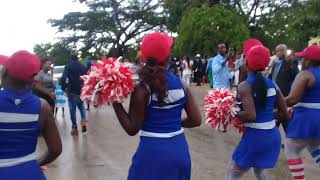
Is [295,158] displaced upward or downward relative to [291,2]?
downward

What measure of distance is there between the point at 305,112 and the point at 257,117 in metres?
1.13

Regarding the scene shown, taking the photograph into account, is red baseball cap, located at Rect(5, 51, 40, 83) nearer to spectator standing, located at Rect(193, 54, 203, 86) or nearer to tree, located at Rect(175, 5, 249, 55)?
spectator standing, located at Rect(193, 54, 203, 86)

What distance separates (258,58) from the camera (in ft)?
16.3

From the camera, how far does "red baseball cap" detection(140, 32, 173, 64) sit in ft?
12.2

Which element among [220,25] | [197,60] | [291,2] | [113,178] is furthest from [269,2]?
[113,178]


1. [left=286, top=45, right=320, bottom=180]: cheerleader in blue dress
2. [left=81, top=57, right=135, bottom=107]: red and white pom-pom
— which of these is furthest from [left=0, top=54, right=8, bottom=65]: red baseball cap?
[left=286, top=45, right=320, bottom=180]: cheerleader in blue dress

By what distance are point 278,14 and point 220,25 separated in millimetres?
7458

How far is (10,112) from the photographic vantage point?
3.29 meters

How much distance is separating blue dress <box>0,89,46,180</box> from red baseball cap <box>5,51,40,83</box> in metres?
0.11

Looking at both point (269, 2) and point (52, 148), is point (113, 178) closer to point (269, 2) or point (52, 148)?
point (52, 148)

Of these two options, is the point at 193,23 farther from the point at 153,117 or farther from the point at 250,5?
the point at 153,117

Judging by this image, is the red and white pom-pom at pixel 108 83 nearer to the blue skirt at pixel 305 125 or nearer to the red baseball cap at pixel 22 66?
the red baseball cap at pixel 22 66

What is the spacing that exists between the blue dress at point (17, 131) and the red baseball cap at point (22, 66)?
0.11 m


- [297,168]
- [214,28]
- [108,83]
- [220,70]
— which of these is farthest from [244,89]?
[214,28]
